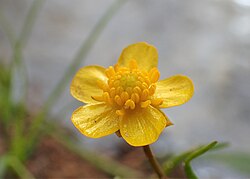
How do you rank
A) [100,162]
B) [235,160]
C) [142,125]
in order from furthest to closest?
[100,162]
[235,160]
[142,125]

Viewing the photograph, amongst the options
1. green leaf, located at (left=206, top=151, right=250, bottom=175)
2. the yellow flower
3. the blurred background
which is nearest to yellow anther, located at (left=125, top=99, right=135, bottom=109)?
the yellow flower

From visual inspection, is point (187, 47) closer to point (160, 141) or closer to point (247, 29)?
point (247, 29)

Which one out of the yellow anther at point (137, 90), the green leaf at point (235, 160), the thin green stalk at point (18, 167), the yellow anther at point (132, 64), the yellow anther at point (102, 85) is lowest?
the thin green stalk at point (18, 167)

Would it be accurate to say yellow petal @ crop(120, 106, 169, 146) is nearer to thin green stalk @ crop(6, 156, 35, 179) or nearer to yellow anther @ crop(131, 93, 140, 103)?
yellow anther @ crop(131, 93, 140, 103)

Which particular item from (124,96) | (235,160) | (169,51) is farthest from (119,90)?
(169,51)

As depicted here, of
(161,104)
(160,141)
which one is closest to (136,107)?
(161,104)

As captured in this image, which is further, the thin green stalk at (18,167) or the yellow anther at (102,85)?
the thin green stalk at (18,167)

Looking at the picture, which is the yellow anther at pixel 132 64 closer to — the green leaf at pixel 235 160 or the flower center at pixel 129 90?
the flower center at pixel 129 90

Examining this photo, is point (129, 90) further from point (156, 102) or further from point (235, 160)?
point (235, 160)

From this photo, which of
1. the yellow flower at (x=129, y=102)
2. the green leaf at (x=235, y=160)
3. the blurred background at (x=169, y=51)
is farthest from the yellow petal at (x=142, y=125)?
the blurred background at (x=169, y=51)
